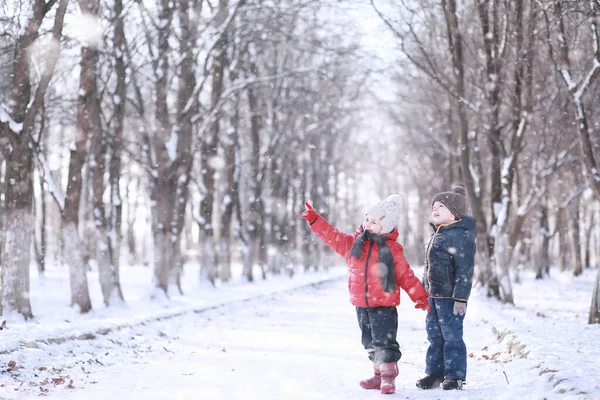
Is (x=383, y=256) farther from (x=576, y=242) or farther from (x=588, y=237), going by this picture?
(x=588, y=237)

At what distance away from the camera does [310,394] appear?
18.5 feet

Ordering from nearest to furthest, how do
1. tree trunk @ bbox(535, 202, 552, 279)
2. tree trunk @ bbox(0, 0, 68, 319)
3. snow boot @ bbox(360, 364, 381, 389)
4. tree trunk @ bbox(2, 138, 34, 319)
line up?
snow boot @ bbox(360, 364, 381, 389) < tree trunk @ bbox(0, 0, 68, 319) < tree trunk @ bbox(2, 138, 34, 319) < tree trunk @ bbox(535, 202, 552, 279)

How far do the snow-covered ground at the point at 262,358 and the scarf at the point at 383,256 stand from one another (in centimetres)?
98

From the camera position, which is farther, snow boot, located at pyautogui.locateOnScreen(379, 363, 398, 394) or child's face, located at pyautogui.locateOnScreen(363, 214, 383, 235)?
child's face, located at pyautogui.locateOnScreen(363, 214, 383, 235)

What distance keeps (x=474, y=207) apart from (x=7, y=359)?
1264 cm

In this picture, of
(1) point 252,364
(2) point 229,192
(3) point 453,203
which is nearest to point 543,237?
(2) point 229,192

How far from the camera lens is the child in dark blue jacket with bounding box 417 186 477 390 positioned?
5.59 meters

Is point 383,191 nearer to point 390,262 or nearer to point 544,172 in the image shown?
point 544,172

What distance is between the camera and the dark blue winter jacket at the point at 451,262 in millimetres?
5555

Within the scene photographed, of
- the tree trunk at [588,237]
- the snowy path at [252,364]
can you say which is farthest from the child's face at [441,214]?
the tree trunk at [588,237]

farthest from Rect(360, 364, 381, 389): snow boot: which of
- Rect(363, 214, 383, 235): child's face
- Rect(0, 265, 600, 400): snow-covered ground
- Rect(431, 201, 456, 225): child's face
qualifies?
Rect(431, 201, 456, 225): child's face

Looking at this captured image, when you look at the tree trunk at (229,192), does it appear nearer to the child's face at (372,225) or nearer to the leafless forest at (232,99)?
the leafless forest at (232,99)

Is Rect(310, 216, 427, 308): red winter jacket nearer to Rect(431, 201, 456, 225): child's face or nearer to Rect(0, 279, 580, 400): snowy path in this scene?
Rect(431, 201, 456, 225): child's face

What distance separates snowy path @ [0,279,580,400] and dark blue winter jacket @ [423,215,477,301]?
91cm
